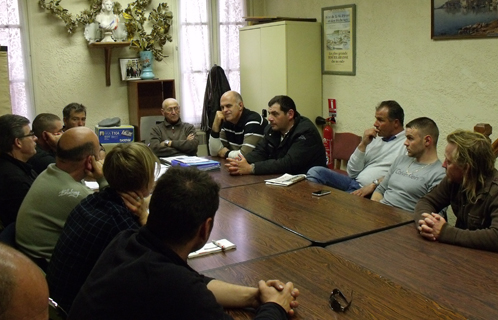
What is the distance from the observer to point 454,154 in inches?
91.9

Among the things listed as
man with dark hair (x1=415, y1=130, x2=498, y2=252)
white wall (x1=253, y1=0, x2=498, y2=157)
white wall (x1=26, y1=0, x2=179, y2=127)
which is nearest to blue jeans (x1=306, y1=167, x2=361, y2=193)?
white wall (x1=253, y1=0, x2=498, y2=157)

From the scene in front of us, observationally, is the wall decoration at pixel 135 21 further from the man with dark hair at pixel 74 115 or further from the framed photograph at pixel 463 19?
the framed photograph at pixel 463 19

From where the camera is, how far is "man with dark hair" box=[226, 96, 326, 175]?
12.3 ft

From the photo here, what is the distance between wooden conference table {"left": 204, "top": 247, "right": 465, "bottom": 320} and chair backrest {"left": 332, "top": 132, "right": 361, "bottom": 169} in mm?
2979

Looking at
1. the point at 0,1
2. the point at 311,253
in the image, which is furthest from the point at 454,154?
the point at 0,1

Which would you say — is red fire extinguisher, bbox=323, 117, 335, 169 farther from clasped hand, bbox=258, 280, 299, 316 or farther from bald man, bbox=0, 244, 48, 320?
bald man, bbox=0, 244, 48, 320

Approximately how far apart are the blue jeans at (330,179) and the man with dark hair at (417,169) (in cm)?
55

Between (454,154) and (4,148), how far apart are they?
2369mm

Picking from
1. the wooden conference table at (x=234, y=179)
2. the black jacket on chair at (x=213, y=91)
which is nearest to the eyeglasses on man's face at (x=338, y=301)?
the wooden conference table at (x=234, y=179)

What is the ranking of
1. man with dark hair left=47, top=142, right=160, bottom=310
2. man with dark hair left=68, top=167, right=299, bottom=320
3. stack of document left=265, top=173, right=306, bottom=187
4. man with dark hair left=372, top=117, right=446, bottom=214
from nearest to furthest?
man with dark hair left=68, top=167, right=299, bottom=320
man with dark hair left=47, top=142, right=160, bottom=310
man with dark hair left=372, top=117, right=446, bottom=214
stack of document left=265, top=173, right=306, bottom=187

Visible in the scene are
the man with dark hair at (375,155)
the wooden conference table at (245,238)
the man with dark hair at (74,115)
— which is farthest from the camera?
the man with dark hair at (74,115)

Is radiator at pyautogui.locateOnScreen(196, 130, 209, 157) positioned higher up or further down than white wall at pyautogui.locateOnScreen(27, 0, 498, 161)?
further down

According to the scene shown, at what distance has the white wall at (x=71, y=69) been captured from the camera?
5.33 m

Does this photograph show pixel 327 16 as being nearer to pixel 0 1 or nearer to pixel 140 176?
pixel 0 1
